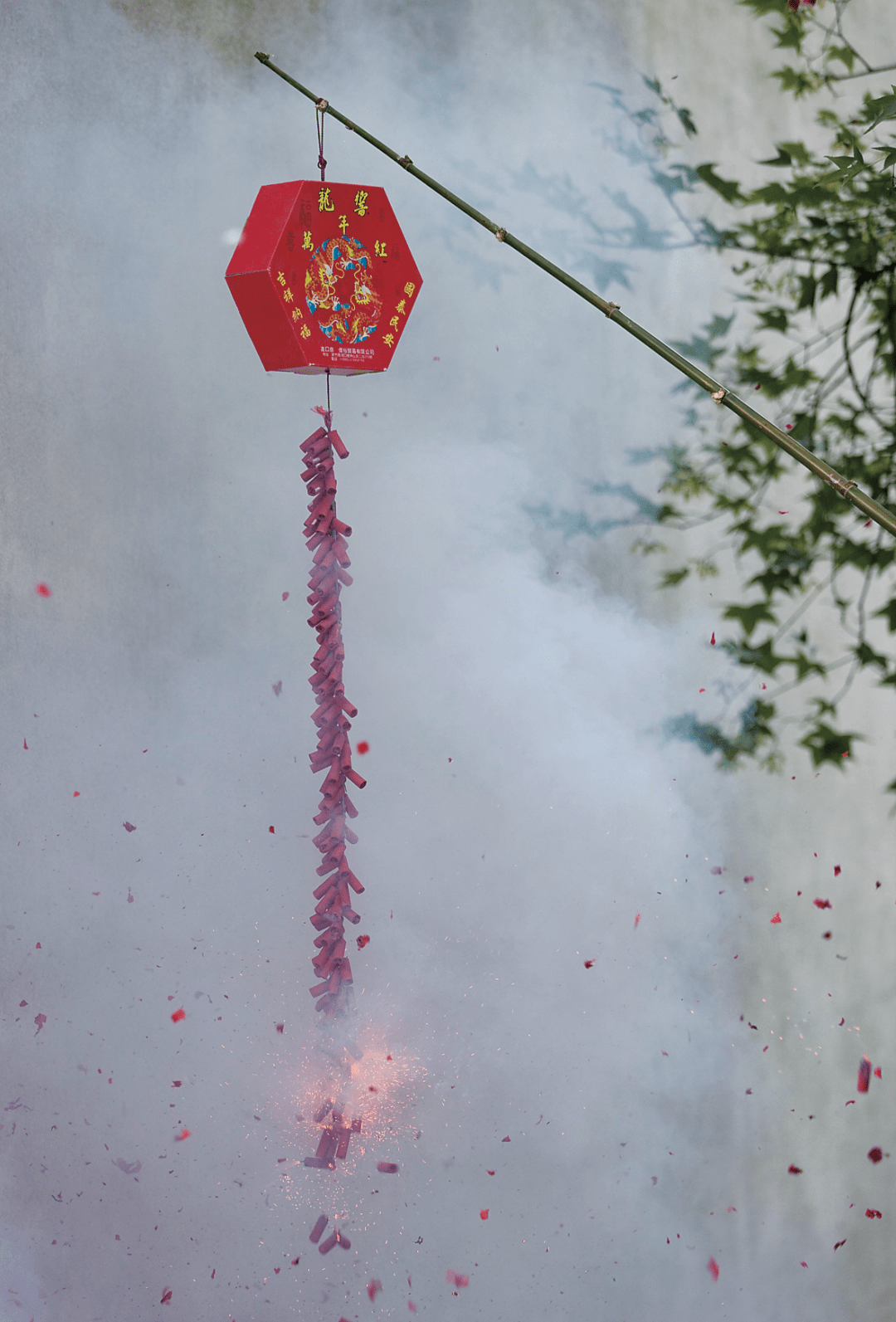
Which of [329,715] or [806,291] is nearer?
[329,715]

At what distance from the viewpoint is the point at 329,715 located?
1395 mm

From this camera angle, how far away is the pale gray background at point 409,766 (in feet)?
5.18

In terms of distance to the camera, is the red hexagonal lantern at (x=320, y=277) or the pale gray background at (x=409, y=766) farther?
the pale gray background at (x=409, y=766)

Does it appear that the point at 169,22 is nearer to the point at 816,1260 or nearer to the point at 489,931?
the point at 489,931

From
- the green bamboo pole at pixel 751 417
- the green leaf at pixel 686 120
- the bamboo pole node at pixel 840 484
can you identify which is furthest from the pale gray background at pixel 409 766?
the bamboo pole node at pixel 840 484

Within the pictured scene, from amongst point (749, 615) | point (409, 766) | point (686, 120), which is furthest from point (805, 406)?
point (409, 766)

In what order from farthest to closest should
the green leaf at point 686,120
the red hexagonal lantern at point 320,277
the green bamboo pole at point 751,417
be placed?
the green leaf at point 686,120 → the red hexagonal lantern at point 320,277 → the green bamboo pole at point 751,417

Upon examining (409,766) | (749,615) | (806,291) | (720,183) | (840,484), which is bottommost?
(409,766)

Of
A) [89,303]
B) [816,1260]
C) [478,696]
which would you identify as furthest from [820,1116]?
[89,303]

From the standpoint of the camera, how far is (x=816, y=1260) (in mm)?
2059

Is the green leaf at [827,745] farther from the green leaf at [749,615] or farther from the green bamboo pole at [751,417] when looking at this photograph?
the green bamboo pole at [751,417]

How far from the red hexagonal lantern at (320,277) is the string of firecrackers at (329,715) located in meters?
0.13

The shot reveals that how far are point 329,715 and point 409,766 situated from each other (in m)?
0.42

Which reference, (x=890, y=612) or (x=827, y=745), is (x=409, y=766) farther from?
(x=890, y=612)
